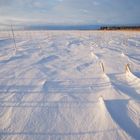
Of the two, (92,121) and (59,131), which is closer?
(59,131)

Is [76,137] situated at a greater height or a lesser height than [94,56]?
greater

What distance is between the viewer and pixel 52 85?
377 cm

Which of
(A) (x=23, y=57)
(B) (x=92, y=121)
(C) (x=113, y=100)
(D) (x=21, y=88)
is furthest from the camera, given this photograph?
(A) (x=23, y=57)

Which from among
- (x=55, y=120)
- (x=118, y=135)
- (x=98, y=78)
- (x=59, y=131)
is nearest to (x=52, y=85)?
(x=98, y=78)

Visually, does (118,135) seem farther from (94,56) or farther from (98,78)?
(94,56)

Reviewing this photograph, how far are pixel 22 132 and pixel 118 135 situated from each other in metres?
1.06

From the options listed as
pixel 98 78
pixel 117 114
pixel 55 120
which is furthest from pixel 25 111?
pixel 98 78

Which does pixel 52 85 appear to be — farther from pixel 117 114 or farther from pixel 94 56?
pixel 94 56

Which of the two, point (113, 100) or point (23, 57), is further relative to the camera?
point (23, 57)

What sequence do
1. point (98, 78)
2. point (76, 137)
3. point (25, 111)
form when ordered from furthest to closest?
1. point (98, 78)
2. point (25, 111)
3. point (76, 137)

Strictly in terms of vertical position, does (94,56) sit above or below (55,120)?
below

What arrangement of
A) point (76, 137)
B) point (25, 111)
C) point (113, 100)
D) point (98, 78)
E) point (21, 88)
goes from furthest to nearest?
1. point (98, 78)
2. point (21, 88)
3. point (113, 100)
4. point (25, 111)
5. point (76, 137)

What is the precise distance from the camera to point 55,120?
2578 millimetres

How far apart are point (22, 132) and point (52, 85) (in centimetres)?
151
